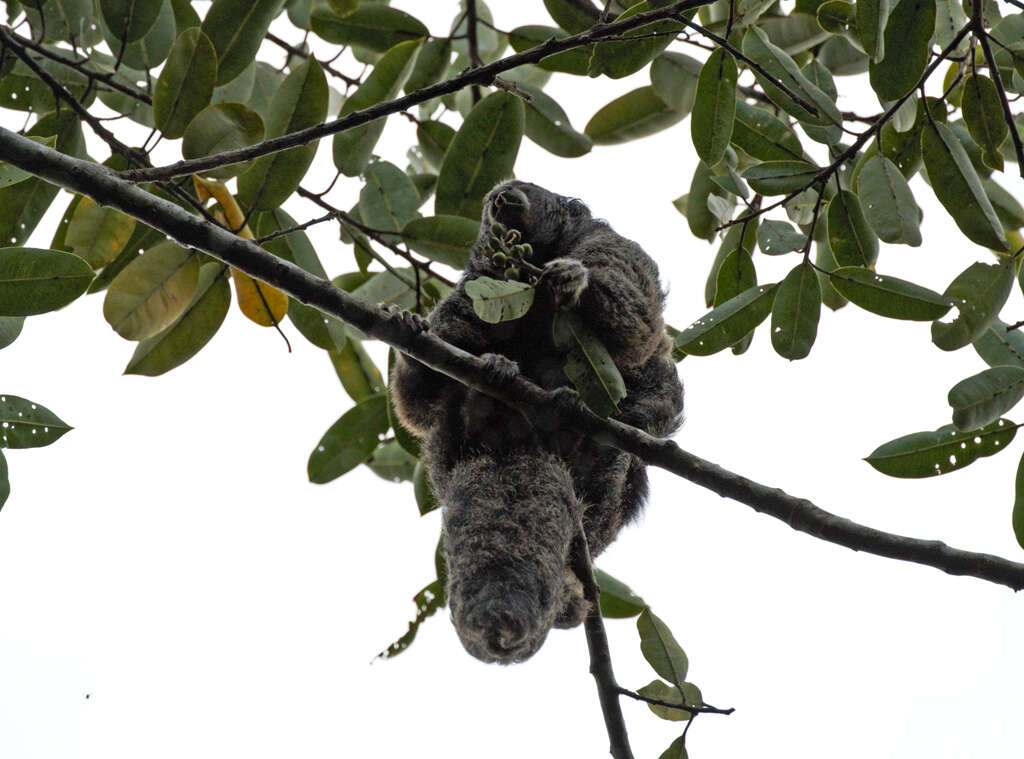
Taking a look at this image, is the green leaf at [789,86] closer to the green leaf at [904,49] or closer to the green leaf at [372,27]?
the green leaf at [904,49]

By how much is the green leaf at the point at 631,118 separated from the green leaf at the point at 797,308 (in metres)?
1.60

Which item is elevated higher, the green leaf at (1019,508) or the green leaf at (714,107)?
the green leaf at (714,107)

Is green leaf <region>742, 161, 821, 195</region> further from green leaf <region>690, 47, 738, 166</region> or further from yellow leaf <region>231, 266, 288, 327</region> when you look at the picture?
yellow leaf <region>231, 266, 288, 327</region>

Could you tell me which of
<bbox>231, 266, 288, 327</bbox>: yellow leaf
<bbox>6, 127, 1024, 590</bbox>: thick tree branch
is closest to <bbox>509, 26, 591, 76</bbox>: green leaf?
<bbox>6, 127, 1024, 590</bbox>: thick tree branch

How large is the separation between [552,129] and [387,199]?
74 cm

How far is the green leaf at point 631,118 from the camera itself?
4211mm

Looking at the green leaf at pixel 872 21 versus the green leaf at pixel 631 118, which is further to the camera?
the green leaf at pixel 631 118

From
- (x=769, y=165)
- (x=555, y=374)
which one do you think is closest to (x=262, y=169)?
(x=555, y=374)

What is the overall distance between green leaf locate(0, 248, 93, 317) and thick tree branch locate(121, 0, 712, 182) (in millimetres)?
300

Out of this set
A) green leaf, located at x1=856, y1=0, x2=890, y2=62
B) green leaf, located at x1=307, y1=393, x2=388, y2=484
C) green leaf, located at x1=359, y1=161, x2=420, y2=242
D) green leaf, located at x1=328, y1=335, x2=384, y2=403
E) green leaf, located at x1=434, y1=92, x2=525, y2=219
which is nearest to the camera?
green leaf, located at x1=856, y1=0, x2=890, y2=62

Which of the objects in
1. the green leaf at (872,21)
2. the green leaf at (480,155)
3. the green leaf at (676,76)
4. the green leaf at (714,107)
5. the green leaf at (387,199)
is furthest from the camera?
the green leaf at (676,76)

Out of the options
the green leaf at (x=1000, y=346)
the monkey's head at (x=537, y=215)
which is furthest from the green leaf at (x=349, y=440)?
the green leaf at (x=1000, y=346)

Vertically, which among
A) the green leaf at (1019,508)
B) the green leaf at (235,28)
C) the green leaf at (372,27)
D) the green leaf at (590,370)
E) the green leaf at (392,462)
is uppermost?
the green leaf at (372,27)

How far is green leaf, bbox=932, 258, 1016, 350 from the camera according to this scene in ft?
8.31
